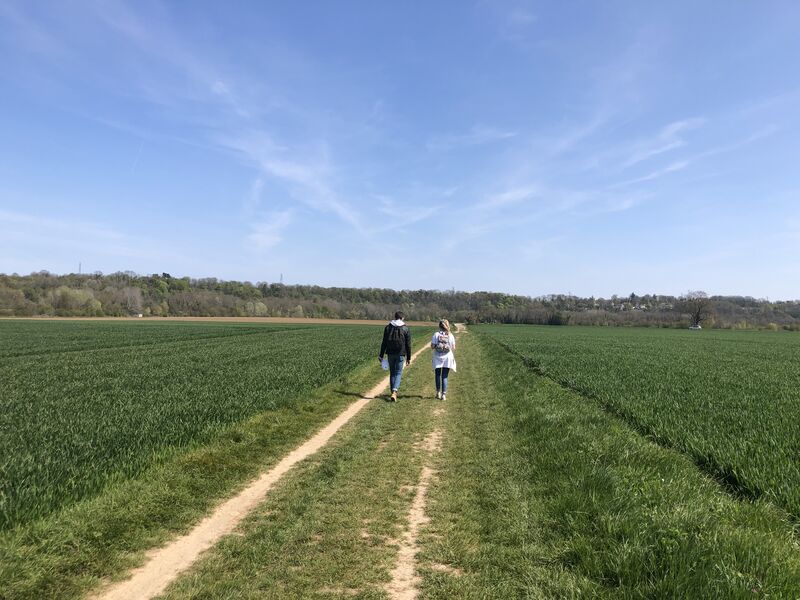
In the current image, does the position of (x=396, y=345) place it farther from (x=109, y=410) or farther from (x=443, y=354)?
(x=109, y=410)

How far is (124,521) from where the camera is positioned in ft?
16.6

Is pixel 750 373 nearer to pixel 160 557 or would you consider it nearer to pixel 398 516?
pixel 398 516

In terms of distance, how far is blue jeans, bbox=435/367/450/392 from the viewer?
13.5 meters

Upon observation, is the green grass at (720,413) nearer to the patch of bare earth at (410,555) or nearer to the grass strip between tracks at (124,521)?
the patch of bare earth at (410,555)

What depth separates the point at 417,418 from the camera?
10852mm

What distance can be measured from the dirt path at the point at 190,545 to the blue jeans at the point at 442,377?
6.48 metres

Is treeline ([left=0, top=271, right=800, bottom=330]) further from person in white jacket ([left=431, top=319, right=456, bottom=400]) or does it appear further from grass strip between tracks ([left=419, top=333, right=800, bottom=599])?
grass strip between tracks ([left=419, top=333, right=800, bottom=599])

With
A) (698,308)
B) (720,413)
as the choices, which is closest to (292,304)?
(698,308)

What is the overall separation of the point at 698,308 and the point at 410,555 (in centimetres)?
15340

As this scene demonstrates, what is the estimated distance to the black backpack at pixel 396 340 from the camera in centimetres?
1335

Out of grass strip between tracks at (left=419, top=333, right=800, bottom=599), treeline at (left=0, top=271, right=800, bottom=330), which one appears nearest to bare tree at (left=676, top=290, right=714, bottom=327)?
treeline at (left=0, top=271, right=800, bottom=330)

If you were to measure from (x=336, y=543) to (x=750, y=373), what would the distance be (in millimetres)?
21995

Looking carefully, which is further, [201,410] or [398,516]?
[201,410]

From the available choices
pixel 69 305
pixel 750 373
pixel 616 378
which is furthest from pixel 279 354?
pixel 69 305
